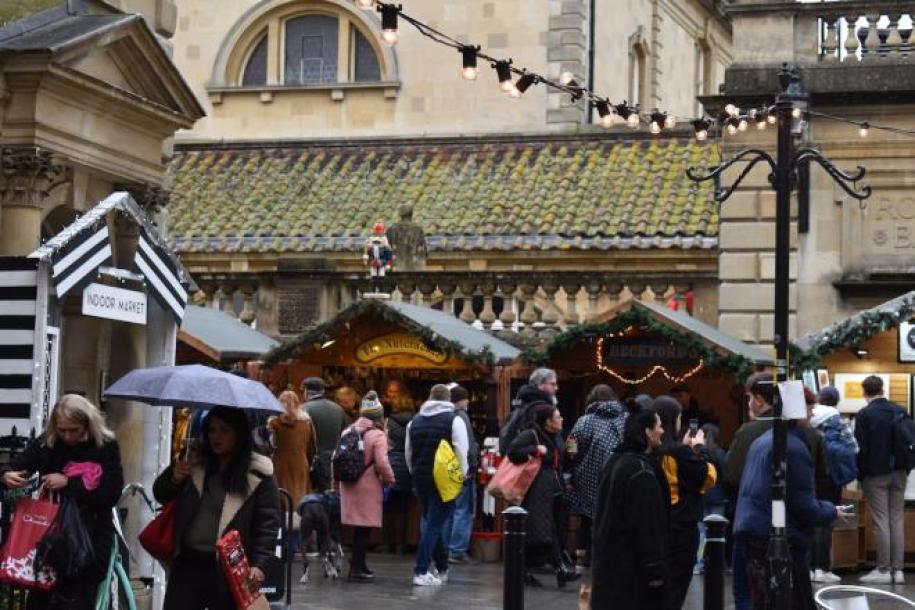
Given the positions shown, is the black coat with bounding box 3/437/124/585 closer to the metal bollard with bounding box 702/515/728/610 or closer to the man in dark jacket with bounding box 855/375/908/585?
the metal bollard with bounding box 702/515/728/610

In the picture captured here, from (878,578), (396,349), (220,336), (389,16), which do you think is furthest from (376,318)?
(389,16)

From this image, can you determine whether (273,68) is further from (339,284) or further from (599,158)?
(339,284)

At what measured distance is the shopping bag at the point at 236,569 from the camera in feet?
34.9

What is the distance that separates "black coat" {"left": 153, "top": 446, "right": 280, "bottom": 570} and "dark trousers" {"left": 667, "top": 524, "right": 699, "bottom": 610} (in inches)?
122

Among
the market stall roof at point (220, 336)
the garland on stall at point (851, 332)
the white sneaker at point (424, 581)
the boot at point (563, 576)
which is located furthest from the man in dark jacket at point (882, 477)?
the market stall roof at point (220, 336)

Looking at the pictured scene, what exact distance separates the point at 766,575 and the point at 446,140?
20974 mm

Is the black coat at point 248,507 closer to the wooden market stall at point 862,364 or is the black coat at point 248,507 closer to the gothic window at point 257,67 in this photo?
the wooden market stall at point 862,364

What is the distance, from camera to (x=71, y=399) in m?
11.8

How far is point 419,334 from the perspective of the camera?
22984 millimetres

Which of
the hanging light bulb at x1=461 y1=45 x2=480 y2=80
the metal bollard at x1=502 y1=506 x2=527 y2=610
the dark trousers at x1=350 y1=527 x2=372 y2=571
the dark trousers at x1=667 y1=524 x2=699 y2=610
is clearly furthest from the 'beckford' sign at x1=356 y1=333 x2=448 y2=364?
the dark trousers at x1=667 y1=524 x2=699 y2=610

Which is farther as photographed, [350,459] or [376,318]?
[376,318]

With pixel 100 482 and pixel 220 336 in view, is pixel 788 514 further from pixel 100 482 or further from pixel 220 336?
pixel 220 336

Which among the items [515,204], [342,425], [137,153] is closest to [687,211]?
[515,204]

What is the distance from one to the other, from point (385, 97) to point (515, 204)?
6198 mm
